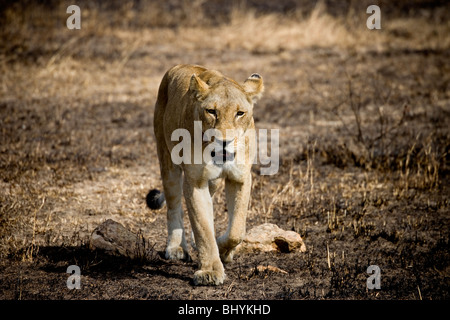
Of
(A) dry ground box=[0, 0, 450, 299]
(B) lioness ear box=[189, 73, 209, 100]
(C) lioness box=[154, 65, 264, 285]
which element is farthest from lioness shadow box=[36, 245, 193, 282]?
(B) lioness ear box=[189, 73, 209, 100]

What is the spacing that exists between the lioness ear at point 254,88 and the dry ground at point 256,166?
54.4 inches

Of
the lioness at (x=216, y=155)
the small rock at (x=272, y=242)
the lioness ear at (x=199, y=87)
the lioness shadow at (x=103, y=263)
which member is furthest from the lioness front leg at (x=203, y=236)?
the small rock at (x=272, y=242)

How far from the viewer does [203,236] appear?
419cm

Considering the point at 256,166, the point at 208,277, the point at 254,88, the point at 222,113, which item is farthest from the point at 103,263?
the point at 256,166

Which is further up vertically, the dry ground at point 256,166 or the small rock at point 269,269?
the dry ground at point 256,166

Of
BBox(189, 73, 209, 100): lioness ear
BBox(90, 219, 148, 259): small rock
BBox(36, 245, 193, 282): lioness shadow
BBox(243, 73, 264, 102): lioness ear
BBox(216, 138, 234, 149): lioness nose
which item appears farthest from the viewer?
BBox(90, 219, 148, 259): small rock

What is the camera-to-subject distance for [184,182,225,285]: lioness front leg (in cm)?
420

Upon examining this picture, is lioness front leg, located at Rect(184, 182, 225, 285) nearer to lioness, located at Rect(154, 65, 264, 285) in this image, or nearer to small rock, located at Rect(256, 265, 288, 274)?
lioness, located at Rect(154, 65, 264, 285)

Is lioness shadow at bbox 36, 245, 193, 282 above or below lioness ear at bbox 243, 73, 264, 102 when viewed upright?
below

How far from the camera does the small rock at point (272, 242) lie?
499cm

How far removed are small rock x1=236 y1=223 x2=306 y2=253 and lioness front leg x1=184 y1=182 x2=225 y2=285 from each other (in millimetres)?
772

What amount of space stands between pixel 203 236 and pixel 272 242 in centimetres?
104

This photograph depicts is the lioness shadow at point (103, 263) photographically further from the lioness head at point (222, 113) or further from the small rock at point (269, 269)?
the lioness head at point (222, 113)
